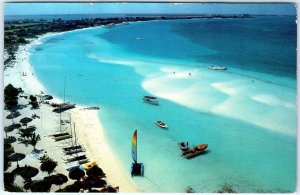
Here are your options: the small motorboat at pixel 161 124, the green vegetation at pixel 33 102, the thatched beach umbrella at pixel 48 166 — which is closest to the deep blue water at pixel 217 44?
the small motorboat at pixel 161 124

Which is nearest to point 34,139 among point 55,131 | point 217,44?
point 55,131

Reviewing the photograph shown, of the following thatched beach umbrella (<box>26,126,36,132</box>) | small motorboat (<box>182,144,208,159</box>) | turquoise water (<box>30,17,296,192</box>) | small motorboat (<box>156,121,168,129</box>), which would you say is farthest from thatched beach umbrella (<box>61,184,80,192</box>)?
small motorboat (<box>156,121,168,129</box>)

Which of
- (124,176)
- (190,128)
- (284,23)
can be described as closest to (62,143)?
(124,176)

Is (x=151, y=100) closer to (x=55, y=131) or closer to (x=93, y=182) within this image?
(x=55, y=131)

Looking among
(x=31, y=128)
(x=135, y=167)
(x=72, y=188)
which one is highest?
(x=31, y=128)

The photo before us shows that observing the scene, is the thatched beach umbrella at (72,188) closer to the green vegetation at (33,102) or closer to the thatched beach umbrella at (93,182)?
the thatched beach umbrella at (93,182)
